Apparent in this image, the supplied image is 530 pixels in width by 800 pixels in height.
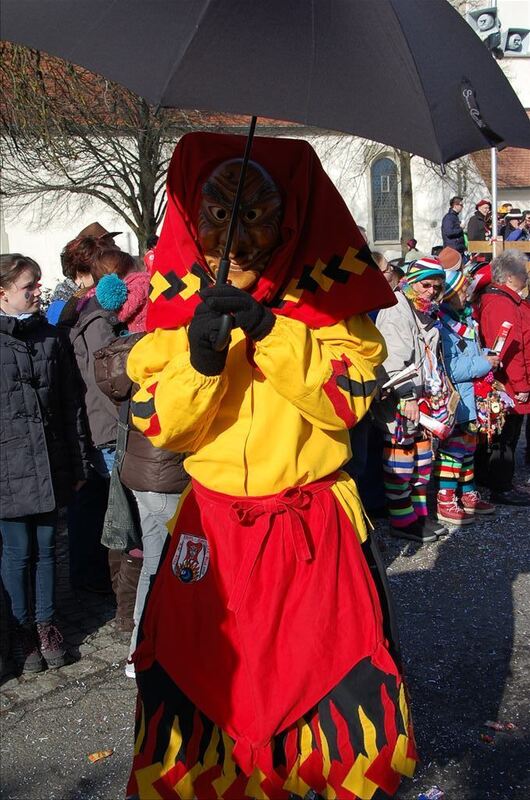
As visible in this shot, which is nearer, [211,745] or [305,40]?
[305,40]

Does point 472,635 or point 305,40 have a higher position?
point 305,40

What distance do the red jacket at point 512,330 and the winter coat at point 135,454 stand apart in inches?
153

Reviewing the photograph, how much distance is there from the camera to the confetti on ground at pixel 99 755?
332cm

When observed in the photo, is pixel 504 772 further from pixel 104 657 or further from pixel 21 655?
pixel 21 655

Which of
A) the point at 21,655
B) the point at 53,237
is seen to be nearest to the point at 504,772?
the point at 21,655

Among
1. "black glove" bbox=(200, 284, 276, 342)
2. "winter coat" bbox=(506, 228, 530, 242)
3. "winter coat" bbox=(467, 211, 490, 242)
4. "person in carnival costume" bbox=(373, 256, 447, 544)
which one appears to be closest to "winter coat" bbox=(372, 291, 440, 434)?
"person in carnival costume" bbox=(373, 256, 447, 544)

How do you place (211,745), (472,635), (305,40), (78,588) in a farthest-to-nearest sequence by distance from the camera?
1. (78,588)
2. (472,635)
3. (211,745)
4. (305,40)

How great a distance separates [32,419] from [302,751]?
231 cm

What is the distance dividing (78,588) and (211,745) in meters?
3.00

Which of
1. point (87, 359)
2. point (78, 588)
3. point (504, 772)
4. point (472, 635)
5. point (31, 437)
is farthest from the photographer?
point (78, 588)

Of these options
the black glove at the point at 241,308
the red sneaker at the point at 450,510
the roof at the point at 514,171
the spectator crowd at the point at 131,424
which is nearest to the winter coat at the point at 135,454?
the spectator crowd at the point at 131,424

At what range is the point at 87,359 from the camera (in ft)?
15.5

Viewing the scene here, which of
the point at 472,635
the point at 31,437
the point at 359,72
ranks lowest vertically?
the point at 472,635

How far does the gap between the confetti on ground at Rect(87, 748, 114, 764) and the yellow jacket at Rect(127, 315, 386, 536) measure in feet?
5.13
